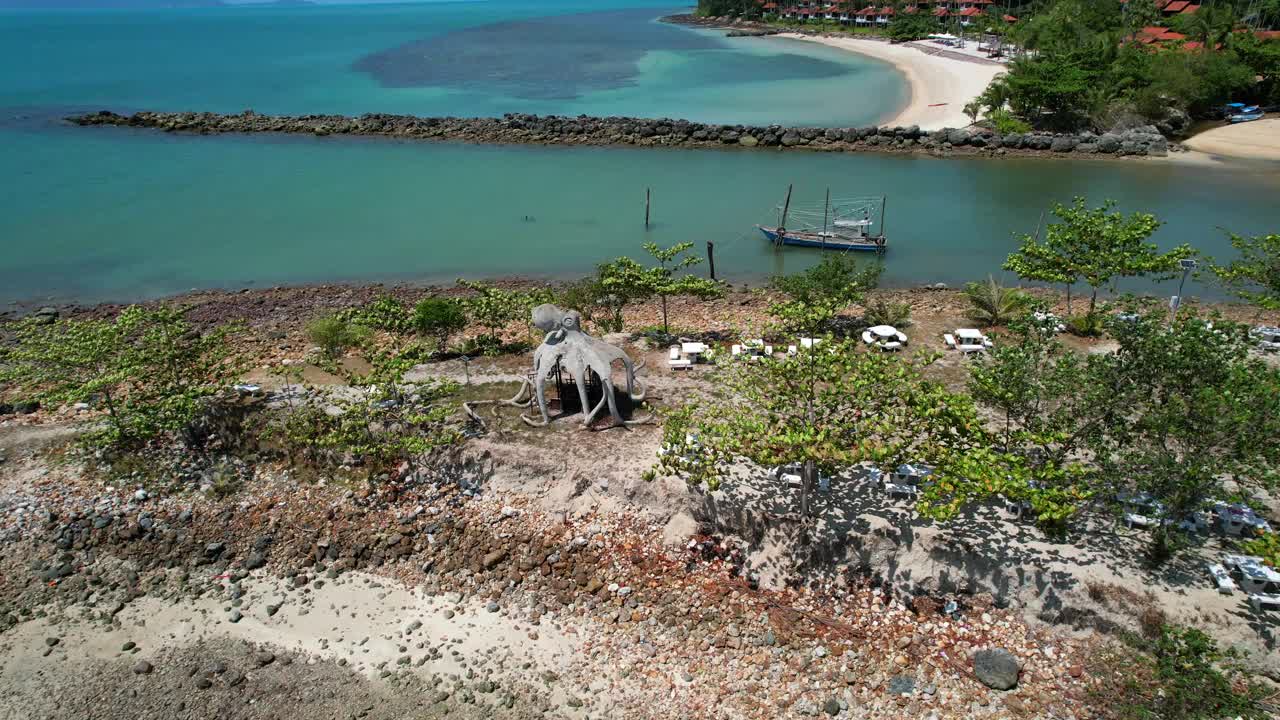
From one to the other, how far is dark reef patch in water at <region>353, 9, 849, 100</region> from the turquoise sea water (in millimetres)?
5668

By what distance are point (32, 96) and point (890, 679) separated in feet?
284

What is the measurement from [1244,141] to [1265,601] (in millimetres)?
45664

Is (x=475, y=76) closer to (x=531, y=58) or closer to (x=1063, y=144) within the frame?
(x=531, y=58)

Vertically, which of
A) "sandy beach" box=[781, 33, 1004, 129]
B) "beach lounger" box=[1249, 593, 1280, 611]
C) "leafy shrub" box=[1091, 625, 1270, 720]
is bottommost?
"leafy shrub" box=[1091, 625, 1270, 720]

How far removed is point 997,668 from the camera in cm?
1012

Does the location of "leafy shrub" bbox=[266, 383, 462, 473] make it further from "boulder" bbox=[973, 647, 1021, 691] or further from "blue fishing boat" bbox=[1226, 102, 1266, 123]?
"blue fishing boat" bbox=[1226, 102, 1266, 123]

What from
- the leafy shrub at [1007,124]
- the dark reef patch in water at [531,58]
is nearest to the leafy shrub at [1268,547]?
the leafy shrub at [1007,124]

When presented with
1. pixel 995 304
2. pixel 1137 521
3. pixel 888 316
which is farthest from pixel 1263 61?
pixel 1137 521

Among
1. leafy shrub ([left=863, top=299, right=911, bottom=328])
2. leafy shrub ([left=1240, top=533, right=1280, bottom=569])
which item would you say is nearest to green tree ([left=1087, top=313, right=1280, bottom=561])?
leafy shrub ([left=1240, top=533, right=1280, bottom=569])

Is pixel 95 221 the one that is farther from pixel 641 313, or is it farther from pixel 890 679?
pixel 890 679

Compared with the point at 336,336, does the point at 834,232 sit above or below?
above

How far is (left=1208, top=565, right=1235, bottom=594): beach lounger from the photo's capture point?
1027 cm

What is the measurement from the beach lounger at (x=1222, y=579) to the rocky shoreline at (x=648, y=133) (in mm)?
38781

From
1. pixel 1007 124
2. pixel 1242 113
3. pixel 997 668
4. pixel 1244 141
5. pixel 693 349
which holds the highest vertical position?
pixel 1242 113
